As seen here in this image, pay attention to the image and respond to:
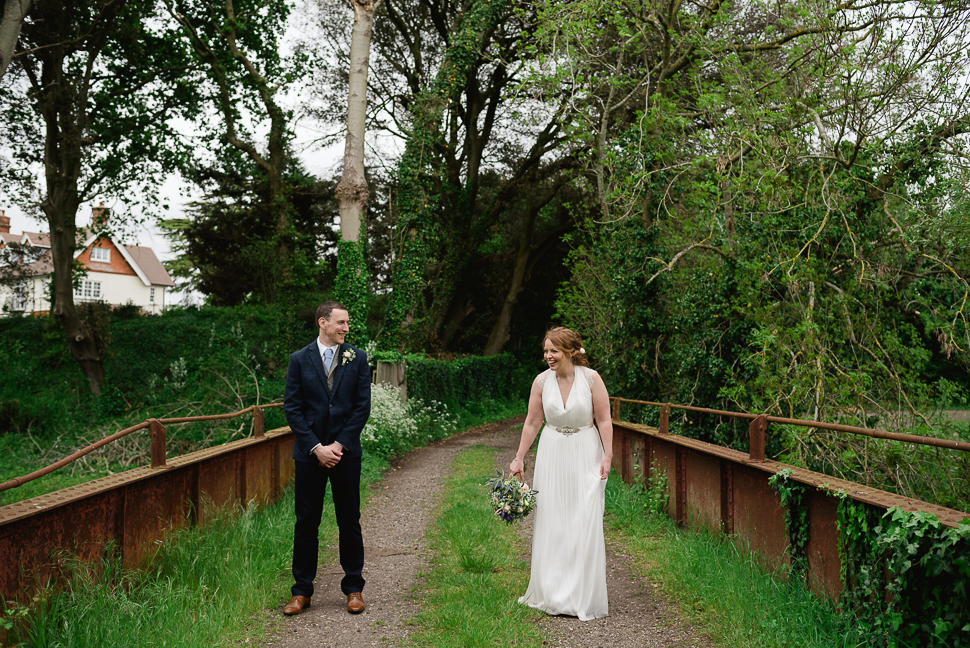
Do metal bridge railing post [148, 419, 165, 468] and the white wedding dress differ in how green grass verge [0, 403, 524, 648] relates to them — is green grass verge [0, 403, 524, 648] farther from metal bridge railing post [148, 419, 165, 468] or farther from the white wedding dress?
the white wedding dress

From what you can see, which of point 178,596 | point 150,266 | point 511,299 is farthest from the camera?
point 150,266

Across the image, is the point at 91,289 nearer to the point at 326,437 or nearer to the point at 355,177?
the point at 355,177

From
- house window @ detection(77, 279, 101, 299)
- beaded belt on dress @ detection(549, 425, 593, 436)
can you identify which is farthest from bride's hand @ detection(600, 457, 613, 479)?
house window @ detection(77, 279, 101, 299)

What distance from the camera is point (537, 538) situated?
518cm

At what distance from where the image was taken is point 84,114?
64.6ft

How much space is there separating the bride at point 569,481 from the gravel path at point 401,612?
0.22m

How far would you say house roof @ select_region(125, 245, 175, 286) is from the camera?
59281 mm

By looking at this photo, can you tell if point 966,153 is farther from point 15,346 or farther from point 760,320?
point 15,346

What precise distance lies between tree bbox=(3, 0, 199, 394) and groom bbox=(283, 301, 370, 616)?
1711cm

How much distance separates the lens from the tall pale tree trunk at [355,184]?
50.0 feet

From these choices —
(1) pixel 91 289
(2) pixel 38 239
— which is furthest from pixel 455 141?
(1) pixel 91 289

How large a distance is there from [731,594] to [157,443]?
4.16 metres

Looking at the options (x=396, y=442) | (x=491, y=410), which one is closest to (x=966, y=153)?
(x=396, y=442)

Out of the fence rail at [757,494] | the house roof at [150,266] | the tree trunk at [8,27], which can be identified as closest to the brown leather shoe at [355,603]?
the fence rail at [757,494]
